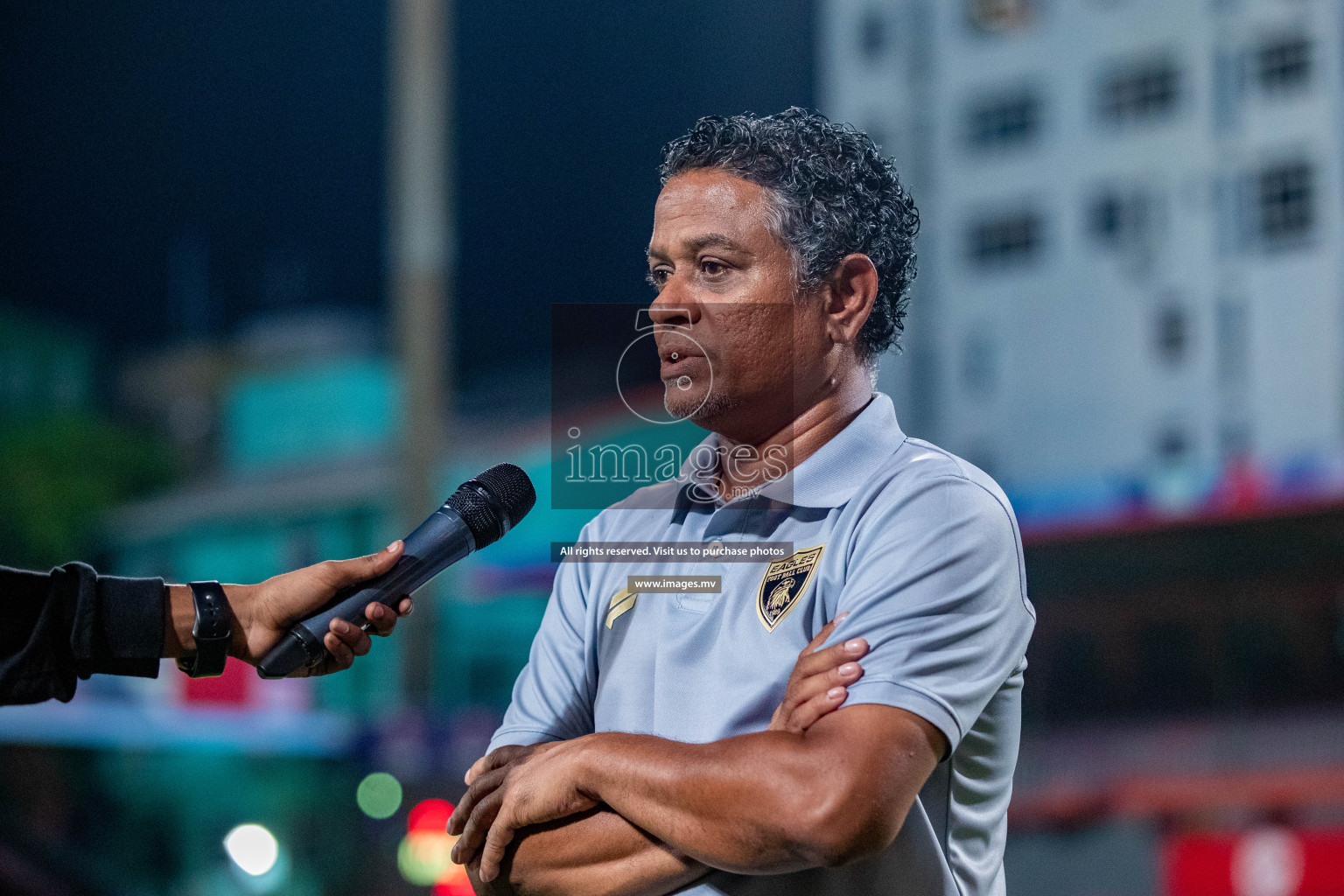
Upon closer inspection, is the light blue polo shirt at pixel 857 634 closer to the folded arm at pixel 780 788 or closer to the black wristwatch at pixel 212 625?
the folded arm at pixel 780 788

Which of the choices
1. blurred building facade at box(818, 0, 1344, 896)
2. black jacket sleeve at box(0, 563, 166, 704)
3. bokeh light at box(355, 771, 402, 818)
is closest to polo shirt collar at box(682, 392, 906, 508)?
black jacket sleeve at box(0, 563, 166, 704)

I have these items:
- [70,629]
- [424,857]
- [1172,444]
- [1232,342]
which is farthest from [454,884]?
[1232,342]

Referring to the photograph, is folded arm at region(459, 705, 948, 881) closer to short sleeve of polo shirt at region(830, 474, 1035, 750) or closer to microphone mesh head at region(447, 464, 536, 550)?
short sleeve of polo shirt at region(830, 474, 1035, 750)

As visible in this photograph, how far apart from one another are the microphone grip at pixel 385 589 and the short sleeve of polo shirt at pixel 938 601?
478mm

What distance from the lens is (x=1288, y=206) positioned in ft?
58.2

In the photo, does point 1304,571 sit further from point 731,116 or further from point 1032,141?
point 1032,141

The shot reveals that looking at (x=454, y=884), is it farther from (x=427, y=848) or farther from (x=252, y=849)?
(x=252, y=849)

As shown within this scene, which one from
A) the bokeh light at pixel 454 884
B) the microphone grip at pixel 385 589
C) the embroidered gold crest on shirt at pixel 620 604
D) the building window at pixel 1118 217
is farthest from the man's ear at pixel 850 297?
the building window at pixel 1118 217

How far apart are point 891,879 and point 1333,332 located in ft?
56.3

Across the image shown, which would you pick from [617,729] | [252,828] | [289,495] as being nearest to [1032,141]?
[289,495]

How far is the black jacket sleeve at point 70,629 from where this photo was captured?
1.75 meters

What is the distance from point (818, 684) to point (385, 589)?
531 mm

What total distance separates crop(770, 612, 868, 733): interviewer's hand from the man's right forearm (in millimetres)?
193

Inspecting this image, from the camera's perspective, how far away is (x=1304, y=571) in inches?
315
